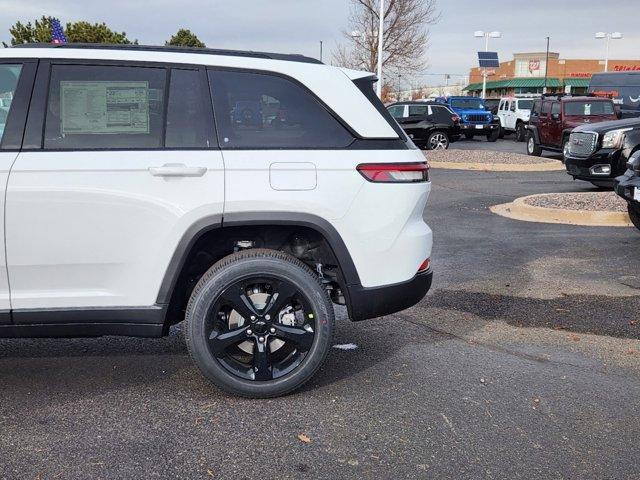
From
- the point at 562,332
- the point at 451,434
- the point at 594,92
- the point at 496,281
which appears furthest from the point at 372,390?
the point at 594,92

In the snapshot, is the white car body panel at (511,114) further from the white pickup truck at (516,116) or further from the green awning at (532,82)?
the green awning at (532,82)

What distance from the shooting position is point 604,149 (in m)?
12.6

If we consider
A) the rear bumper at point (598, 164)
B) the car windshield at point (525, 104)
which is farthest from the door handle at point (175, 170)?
the car windshield at point (525, 104)

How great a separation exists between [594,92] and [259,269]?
2744cm

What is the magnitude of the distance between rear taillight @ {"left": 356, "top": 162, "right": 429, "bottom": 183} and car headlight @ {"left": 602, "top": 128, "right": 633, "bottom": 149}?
979 centimetres

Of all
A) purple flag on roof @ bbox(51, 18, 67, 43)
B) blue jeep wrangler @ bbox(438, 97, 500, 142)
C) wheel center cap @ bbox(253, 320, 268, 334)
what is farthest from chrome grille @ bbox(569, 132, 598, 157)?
blue jeep wrangler @ bbox(438, 97, 500, 142)

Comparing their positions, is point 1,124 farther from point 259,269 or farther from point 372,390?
point 372,390

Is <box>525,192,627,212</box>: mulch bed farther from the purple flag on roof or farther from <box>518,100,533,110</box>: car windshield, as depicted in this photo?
<box>518,100,533,110</box>: car windshield

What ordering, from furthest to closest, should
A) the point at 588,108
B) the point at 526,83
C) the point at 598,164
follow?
the point at 526,83 < the point at 588,108 < the point at 598,164

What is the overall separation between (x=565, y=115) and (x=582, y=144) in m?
9.42

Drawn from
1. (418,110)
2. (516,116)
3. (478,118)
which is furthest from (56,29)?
(516,116)

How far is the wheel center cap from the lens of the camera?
385 centimetres

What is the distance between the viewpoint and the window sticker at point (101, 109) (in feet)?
12.3

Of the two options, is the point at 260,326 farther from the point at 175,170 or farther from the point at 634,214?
the point at 634,214
